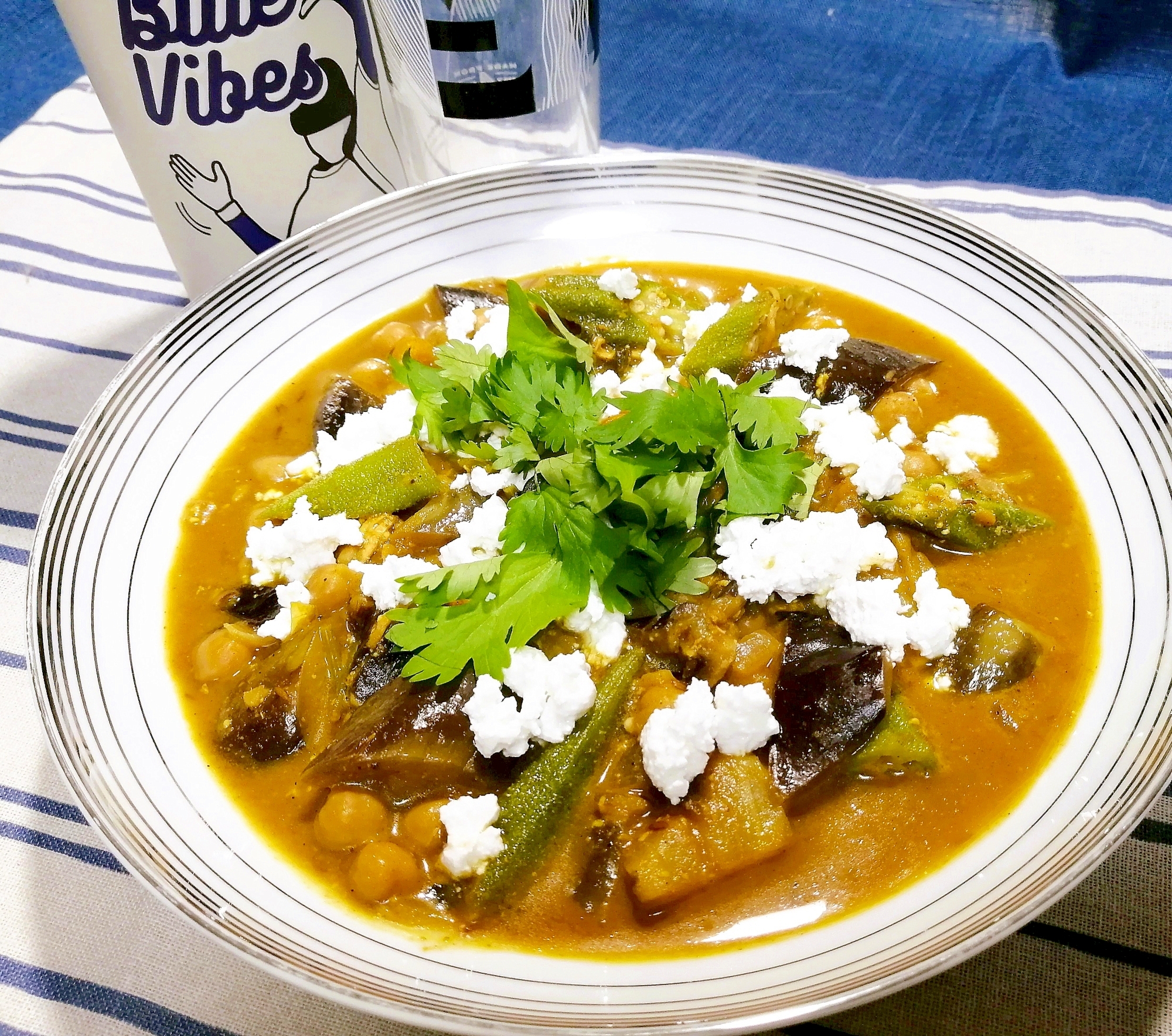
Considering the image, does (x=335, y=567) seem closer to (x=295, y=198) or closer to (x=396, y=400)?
(x=396, y=400)

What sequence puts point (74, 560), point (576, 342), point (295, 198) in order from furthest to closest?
point (295, 198) < point (576, 342) < point (74, 560)

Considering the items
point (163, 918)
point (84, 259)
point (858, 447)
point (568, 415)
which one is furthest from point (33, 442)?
point (858, 447)

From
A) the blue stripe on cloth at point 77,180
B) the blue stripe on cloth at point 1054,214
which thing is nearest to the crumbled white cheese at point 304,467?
the blue stripe on cloth at point 77,180

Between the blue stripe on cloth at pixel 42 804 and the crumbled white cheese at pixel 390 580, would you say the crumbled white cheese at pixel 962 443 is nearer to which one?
the crumbled white cheese at pixel 390 580

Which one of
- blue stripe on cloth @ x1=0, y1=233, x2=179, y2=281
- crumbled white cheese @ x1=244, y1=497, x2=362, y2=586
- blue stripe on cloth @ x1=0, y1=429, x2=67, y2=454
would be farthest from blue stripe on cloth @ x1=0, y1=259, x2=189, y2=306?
crumbled white cheese @ x1=244, y1=497, x2=362, y2=586

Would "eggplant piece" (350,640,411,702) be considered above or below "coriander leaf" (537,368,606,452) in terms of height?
below

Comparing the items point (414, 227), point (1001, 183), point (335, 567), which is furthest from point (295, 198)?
point (1001, 183)

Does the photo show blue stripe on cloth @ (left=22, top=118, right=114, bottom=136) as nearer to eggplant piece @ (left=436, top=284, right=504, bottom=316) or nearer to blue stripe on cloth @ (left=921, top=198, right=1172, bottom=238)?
eggplant piece @ (left=436, top=284, right=504, bottom=316)

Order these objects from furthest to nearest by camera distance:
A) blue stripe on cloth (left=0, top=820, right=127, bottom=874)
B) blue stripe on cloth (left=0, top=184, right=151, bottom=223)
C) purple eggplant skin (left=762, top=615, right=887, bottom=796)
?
blue stripe on cloth (left=0, top=184, right=151, bottom=223), blue stripe on cloth (left=0, top=820, right=127, bottom=874), purple eggplant skin (left=762, top=615, right=887, bottom=796)
